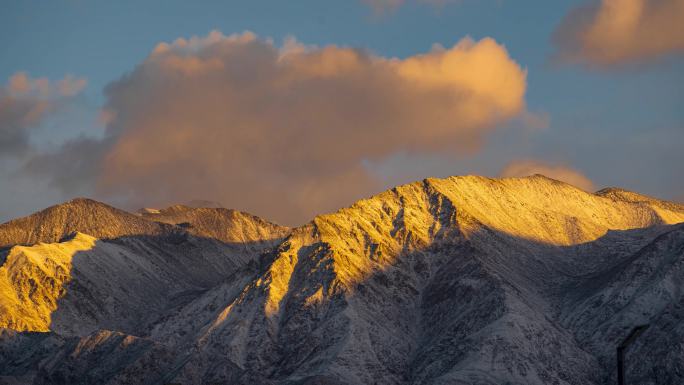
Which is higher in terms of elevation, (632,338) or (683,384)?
(683,384)

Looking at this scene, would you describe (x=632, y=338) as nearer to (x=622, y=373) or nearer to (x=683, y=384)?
(x=622, y=373)

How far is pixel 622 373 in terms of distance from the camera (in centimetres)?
2622

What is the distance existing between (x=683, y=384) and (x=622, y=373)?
183328 mm

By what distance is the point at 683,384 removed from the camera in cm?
19750

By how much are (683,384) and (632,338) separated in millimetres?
184039

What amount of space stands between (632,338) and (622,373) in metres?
1.14

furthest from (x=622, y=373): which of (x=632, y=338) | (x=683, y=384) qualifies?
(x=683, y=384)

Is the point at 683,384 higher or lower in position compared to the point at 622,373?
higher

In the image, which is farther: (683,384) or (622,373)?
(683,384)

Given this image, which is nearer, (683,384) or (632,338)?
(632,338)
